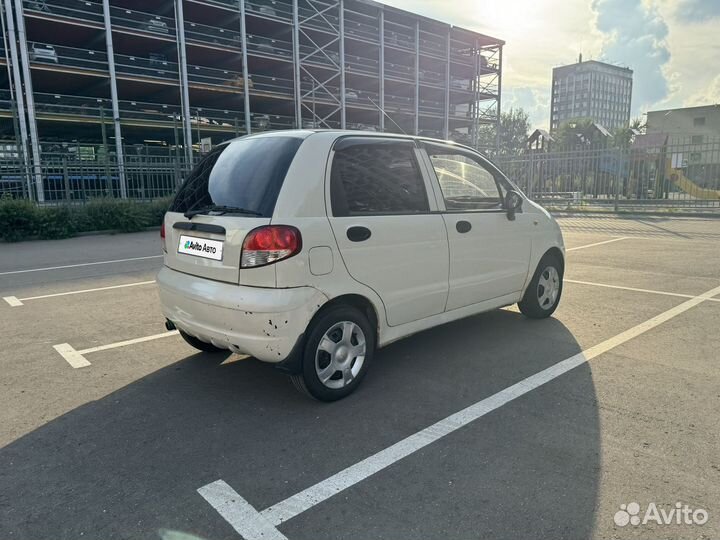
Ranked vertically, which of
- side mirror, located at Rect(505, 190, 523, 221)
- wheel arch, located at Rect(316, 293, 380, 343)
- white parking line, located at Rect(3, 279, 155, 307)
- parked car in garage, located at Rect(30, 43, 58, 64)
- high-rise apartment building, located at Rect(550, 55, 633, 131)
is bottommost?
white parking line, located at Rect(3, 279, 155, 307)

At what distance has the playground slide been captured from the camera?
2036 cm

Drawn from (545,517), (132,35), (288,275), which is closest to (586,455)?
(545,517)

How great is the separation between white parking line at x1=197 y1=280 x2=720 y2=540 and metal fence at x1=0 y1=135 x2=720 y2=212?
15.2 meters

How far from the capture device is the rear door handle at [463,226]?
4.11m

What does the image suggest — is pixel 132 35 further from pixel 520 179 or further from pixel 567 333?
pixel 567 333

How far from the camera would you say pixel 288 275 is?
3086mm

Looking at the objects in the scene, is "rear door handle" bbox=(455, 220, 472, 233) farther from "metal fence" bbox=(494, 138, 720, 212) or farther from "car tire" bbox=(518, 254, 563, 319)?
"metal fence" bbox=(494, 138, 720, 212)

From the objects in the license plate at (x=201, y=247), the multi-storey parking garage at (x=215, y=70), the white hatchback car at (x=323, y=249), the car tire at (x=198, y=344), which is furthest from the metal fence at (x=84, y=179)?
the white hatchback car at (x=323, y=249)

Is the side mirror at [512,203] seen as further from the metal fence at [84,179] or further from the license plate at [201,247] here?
the metal fence at [84,179]

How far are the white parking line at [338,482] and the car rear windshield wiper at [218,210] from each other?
1.58 metres

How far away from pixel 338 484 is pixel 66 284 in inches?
258

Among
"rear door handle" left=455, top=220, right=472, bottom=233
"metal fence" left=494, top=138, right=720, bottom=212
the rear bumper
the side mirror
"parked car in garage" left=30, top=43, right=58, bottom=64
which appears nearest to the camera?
the rear bumper

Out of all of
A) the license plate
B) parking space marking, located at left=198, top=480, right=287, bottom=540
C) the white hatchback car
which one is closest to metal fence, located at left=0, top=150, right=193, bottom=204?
the license plate

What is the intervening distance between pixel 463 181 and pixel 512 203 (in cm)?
59
